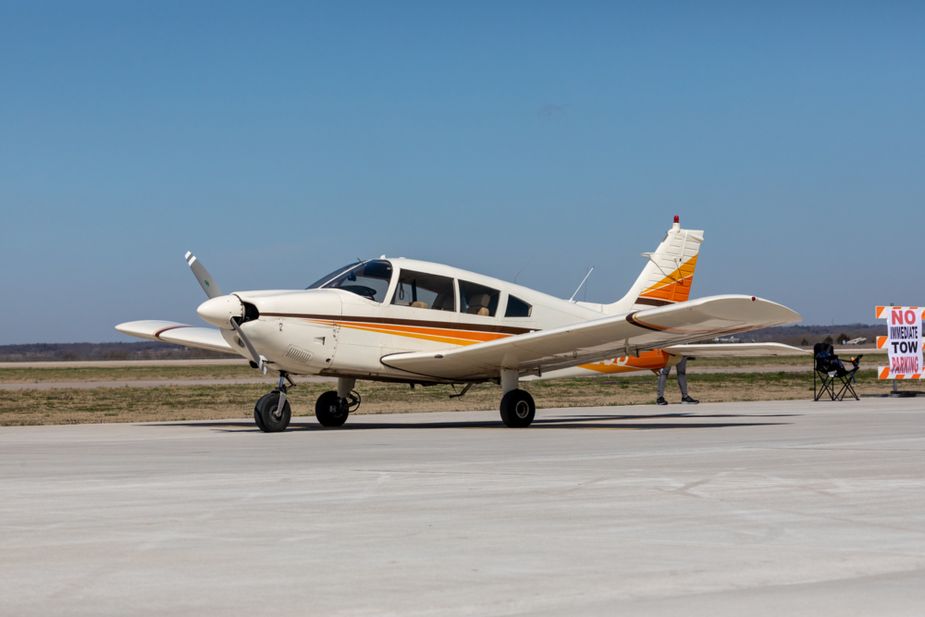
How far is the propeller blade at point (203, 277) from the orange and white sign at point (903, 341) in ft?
56.0

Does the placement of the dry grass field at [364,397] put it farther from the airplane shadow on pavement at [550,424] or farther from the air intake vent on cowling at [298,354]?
the air intake vent on cowling at [298,354]

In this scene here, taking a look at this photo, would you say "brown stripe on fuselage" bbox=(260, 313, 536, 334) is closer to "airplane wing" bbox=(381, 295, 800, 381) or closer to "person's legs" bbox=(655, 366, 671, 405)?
"airplane wing" bbox=(381, 295, 800, 381)

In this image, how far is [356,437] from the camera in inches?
602

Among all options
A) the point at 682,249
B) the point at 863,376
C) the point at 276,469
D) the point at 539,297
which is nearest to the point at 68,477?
the point at 276,469

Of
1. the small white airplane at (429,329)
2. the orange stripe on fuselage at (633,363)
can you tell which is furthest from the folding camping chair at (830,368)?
the small white airplane at (429,329)

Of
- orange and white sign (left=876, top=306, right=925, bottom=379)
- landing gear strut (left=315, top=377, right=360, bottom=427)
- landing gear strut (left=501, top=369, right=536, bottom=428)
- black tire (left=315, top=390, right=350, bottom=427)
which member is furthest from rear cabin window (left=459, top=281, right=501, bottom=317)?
orange and white sign (left=876, top=306, right=925, bottom=379)

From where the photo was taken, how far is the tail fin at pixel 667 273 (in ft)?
69.3

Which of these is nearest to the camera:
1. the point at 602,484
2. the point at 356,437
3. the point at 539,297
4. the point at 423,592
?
the point at 423,592

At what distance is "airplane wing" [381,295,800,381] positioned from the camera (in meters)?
15.2

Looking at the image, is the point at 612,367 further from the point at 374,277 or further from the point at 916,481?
the point at 916,481

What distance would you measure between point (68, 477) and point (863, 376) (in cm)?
3300

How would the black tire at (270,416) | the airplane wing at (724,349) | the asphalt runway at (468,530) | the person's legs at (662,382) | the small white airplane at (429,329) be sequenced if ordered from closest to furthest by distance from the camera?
the asphalt runway at (468,530) < the small white airplane at (429,329) < the black tire at (270,416) < the airplane wing at (724,349) < the person's legs at (662,382)

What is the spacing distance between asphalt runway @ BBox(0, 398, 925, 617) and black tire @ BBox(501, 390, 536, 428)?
420cm

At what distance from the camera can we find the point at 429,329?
17.5 m
